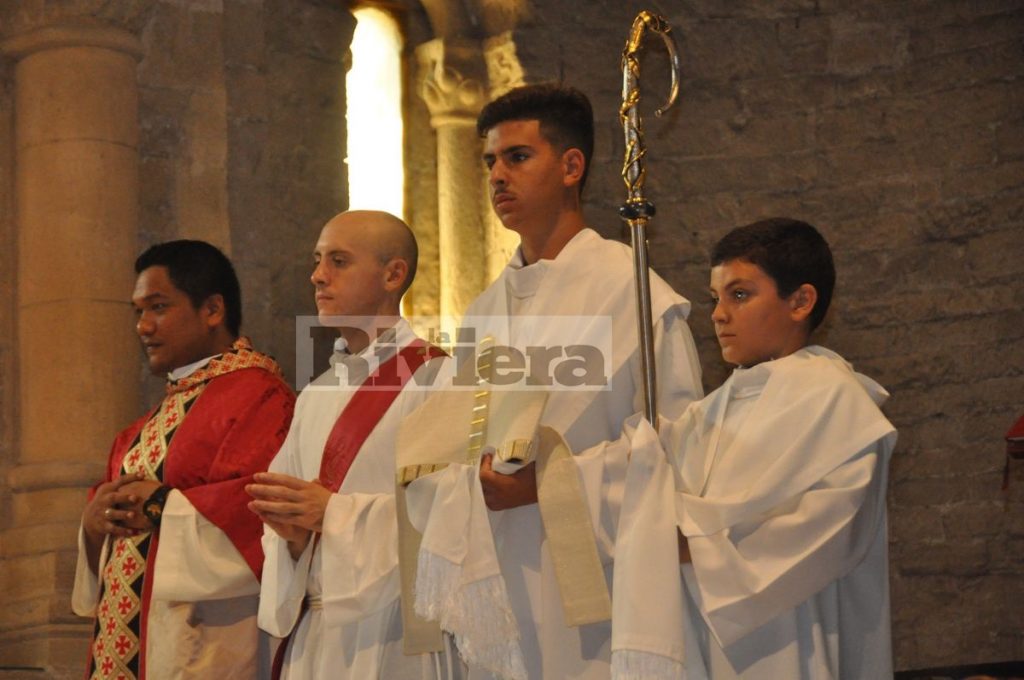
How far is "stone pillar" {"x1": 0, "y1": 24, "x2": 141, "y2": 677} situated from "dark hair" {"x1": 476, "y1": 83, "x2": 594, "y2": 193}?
1993mm

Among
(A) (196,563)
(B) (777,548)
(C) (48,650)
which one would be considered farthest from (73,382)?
(B) (777,548)

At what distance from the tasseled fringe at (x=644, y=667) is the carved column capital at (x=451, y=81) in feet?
12.9

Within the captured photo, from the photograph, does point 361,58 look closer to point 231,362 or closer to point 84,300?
point 84,300

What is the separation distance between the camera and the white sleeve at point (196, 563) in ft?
15.1

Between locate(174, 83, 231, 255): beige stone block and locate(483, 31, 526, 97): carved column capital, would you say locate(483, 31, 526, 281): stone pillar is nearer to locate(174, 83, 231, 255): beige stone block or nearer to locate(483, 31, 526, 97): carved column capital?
locate(483, 31, 526, 97): carved column capital

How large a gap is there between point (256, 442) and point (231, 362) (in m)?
0.34

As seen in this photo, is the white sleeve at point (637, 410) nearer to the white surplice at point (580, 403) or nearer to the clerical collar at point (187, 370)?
the white surplice at point (580, 403)

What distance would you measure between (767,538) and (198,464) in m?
1.95

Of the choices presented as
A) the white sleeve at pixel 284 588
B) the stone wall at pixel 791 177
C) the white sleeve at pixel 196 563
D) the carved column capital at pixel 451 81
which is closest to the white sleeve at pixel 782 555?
the white sleeve at pixel 284 588

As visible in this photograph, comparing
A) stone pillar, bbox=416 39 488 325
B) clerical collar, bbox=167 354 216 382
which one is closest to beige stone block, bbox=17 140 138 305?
clerical collar, bbox=167 354 216 382

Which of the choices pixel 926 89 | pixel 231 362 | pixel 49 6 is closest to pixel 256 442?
pixel 231 362

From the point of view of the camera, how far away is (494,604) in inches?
146

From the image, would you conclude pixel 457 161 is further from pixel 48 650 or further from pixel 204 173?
pixel 48 650

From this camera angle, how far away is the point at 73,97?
5.91 m
